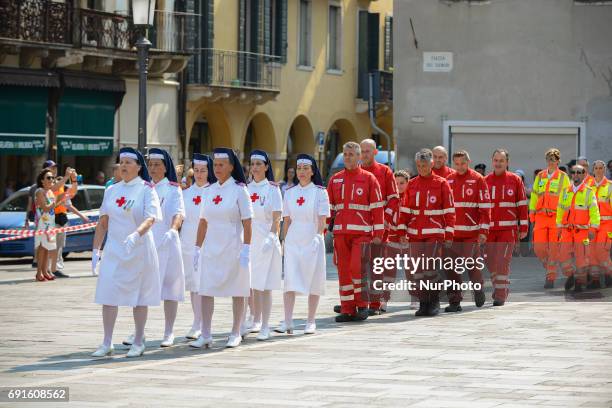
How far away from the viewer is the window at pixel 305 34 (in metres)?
50.9

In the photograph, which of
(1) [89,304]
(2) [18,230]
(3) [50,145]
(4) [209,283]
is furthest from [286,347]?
(3) [50,145]

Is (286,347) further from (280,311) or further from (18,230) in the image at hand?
(18,230)

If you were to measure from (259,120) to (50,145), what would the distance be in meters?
12.4

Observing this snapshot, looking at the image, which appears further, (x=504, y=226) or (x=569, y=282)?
(x=569, y=282)

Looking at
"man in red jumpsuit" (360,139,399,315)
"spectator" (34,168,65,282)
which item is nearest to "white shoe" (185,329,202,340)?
"man in red jumpsuit" (360,139,399,315)

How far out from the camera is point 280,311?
19719 millimetres

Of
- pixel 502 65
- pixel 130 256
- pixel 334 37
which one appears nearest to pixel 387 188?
pixel 130 256

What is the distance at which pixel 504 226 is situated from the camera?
2053 centimetres

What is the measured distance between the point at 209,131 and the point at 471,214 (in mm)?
27873

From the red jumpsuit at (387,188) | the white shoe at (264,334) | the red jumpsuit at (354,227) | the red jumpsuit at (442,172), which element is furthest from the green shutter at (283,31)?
the white shoe at (264,334)

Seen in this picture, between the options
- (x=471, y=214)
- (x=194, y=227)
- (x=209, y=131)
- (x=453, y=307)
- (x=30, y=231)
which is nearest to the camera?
(x=194, y=227)

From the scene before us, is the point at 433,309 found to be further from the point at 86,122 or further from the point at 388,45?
the point at 388,45

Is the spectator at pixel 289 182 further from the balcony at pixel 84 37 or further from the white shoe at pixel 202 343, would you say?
the balcony at pixel 84 37

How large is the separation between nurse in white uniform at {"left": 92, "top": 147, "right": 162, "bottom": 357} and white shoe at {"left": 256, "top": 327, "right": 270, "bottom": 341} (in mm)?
1798
